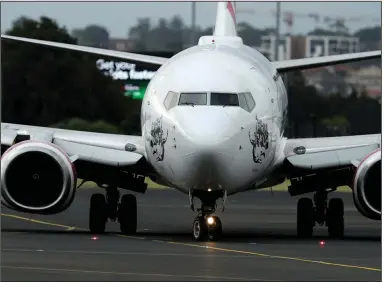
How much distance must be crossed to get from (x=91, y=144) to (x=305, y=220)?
155 inches

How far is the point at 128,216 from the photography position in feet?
90.5

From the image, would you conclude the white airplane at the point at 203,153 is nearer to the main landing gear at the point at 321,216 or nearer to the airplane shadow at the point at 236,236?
the main landing gear at the point at 321,216

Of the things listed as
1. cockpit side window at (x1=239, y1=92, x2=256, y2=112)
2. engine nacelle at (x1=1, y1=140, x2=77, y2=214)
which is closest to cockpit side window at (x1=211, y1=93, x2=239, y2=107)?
cockpit side window at (x1=239, y1=92, x2=256, y2=112)

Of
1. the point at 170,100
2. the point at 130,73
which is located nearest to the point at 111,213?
the point at 170,100

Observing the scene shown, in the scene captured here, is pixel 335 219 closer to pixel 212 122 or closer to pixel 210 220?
pixel 210 220

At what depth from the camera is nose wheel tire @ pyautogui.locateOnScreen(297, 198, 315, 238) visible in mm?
27484

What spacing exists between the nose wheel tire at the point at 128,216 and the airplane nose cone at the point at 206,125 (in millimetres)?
3667

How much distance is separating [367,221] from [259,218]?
2.30 meters

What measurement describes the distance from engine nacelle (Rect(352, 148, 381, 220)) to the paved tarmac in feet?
1.87

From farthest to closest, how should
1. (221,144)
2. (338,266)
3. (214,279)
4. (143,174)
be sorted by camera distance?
(143,174) → (221,144) → (338,266) → (214,279)

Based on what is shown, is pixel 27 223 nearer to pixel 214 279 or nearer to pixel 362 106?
pixel 214 279

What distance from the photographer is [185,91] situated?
980 inches

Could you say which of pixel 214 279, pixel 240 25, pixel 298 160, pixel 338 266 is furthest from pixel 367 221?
pixel 240 25

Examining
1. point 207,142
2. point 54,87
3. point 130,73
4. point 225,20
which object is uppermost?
point 130,73
